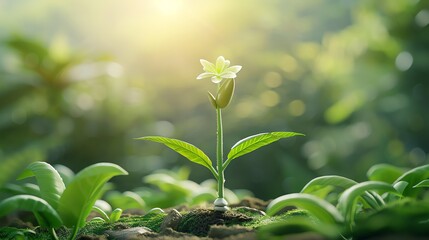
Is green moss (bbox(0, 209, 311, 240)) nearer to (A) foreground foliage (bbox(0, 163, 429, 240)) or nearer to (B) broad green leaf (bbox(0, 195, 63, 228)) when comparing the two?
(A) foreground foliage (bbox(0, 163, 429, 240))

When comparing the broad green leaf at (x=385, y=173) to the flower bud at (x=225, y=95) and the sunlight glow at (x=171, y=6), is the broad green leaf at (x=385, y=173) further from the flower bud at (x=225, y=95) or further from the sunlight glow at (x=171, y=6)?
the sunlight glow at (x=171, y=6)

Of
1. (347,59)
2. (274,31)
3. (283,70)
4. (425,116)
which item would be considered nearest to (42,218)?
(425,116)

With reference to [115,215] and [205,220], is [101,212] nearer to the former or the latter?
[115,215]

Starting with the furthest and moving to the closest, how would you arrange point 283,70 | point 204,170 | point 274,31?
point 274,31 < point 283,70 < point 204,170

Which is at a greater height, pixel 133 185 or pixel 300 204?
pixel 300 204

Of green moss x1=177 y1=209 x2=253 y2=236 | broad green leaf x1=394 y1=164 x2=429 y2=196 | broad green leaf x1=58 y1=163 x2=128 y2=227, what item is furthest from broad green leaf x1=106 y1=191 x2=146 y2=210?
broad green leaf x1=394 y1=164 x2=429 y2=196

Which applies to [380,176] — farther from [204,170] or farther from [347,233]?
[204,170]

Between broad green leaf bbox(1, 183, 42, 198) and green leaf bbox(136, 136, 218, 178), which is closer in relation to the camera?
Result: green leaf bbox(136, 136, 218, 178)

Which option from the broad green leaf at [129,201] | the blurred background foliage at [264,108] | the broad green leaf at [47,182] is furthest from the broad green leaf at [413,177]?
the blurred background foliage at [264,108]
